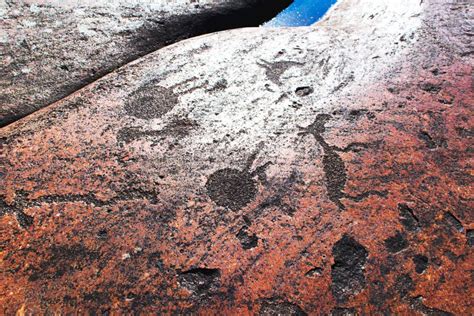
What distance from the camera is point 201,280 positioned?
129 cm

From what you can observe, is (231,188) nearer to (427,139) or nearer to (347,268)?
(347,268)

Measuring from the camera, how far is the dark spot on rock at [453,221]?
4.53ft

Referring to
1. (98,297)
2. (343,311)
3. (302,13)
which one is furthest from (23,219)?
(302,13)

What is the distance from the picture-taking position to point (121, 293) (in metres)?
1.25

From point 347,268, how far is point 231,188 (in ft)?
1.94

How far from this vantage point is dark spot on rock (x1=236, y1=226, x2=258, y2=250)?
4.53 feet

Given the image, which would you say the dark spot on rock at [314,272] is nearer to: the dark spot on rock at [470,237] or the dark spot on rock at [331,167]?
the dark spot on rock at [331,167]

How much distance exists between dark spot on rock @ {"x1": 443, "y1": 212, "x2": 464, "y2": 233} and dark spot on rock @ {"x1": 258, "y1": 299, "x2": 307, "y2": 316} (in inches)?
27.8

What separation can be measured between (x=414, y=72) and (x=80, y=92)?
2012mm

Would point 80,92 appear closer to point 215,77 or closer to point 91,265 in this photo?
point 215,77

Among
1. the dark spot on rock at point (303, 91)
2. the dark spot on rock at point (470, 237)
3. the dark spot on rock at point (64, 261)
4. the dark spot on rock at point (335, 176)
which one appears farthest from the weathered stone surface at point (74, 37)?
the dark spot on rock at point (470, 237)

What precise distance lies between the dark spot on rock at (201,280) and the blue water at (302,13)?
286cm

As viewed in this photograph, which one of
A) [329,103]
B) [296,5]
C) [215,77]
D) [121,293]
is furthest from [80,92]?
[296,5]

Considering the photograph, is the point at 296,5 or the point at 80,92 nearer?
the point at 80,92
